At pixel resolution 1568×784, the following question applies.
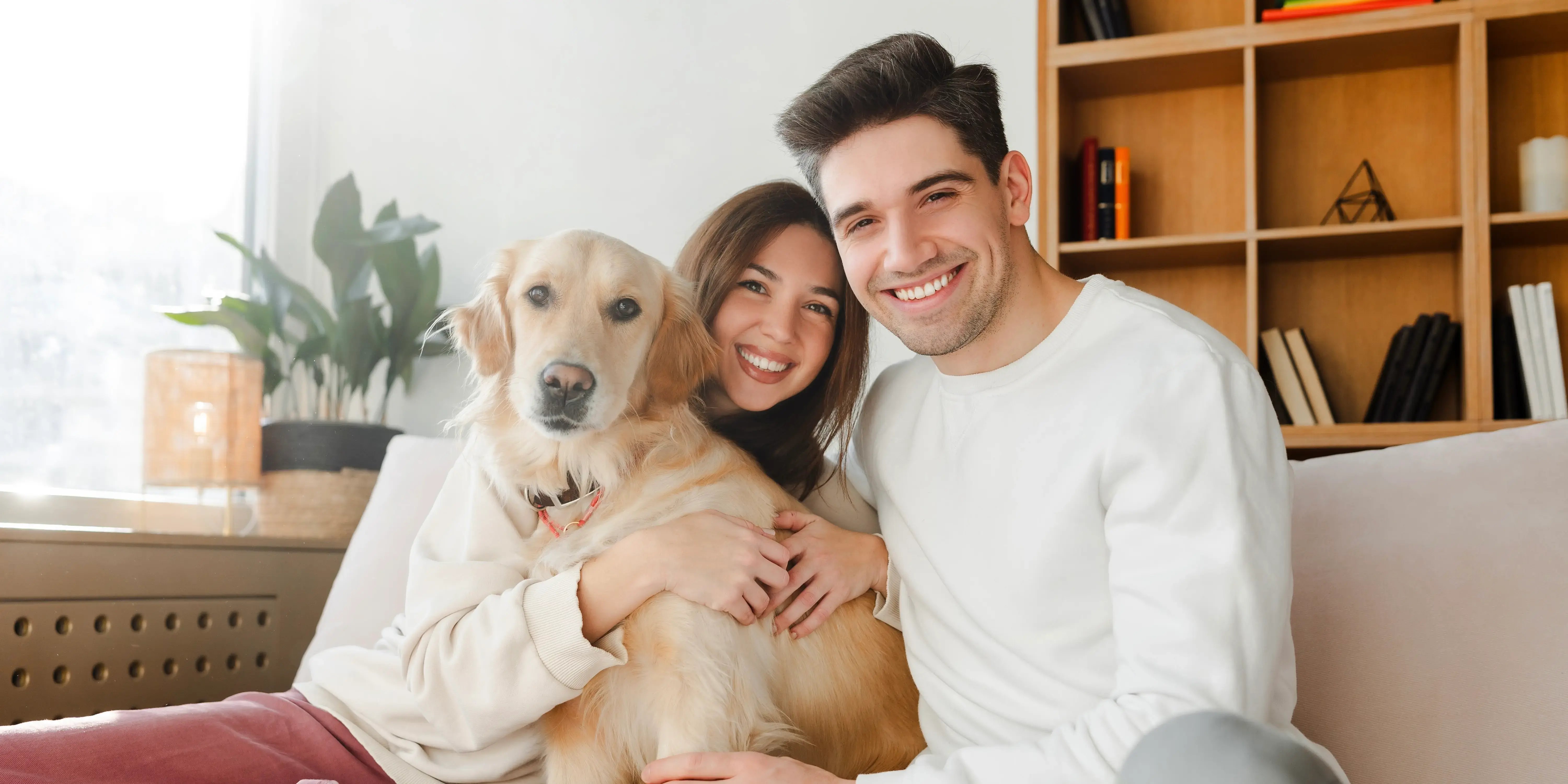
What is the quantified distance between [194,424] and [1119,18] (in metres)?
2.66

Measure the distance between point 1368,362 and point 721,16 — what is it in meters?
2.12

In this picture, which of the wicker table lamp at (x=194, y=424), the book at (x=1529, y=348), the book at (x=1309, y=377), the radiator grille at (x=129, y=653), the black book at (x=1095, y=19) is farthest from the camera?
the black book at (x=1095, y=19)

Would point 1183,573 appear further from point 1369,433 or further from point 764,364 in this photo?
point 1369,433

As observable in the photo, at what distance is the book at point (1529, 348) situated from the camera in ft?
8.02

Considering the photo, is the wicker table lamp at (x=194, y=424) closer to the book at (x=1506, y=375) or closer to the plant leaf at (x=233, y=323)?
the plant leaf at (x=233, y=323)

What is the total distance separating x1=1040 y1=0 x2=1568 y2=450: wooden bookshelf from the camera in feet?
8.26

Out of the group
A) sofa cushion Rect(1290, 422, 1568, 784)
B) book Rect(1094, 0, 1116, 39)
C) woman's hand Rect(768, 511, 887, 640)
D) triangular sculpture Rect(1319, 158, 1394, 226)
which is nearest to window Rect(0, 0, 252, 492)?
woman's hand Rect(768, 511, 887, 640)

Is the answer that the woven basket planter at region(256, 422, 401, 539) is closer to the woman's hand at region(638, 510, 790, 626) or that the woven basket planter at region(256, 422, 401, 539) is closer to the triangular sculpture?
the woman's hand at region(638, 510, 790, 626)

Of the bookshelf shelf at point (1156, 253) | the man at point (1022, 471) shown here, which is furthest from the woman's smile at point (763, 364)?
the bookshelf shelf at point (1156, 253)

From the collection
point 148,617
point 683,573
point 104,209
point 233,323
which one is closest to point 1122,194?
point 683,573

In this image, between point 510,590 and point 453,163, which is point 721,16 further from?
point 510,590

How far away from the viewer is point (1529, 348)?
247cm

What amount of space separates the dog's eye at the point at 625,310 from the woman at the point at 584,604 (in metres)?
0.18

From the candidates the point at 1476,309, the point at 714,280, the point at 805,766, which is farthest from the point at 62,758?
the point at 1476,309
